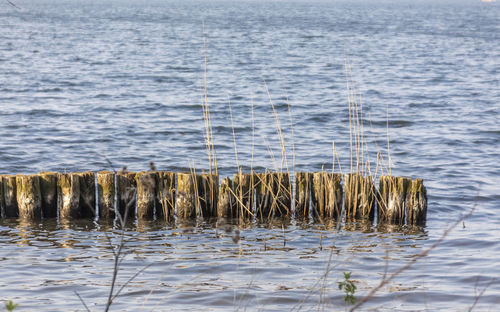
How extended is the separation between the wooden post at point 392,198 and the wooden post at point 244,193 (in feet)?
5.99

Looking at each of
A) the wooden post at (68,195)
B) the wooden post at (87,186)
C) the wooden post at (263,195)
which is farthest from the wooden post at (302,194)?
the wooden post at (68,195)

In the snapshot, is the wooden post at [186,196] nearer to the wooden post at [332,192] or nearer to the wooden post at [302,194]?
the wooden post at [302,194]

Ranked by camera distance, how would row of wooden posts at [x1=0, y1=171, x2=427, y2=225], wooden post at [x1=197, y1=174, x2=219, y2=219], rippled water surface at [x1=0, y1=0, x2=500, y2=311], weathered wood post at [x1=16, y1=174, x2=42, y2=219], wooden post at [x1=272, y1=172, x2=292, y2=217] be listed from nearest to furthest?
rippled water surface at [x1=0, y1=0, x2=500, y2=311] → weathered wood post at [x1=16, y1=174, x2=42, y2=219] → row of wooden posts at [x1=0, y1=171, x2=427, y2=225] → wooden post at [x1=197, y1=174, x2=219, y2=219] → wooden post at [x1=272, y1=172, x2=292, y2=217]

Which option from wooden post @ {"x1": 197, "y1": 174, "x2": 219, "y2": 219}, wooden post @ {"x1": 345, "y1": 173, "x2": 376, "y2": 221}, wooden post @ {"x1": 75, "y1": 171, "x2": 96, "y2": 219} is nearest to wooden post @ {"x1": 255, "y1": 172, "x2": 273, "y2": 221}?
wooden post @ {"x1": 197, "y1": 174, "x2": 219, "y2": 219}

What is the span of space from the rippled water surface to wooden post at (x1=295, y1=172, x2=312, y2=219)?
1.12ft

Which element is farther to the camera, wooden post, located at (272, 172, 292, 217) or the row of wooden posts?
wooden post, located at (272, 172, 292, 217)

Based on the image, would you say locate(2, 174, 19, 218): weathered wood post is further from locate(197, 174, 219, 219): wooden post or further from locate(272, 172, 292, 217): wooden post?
locate(272, 172, 292, 217): wooden post

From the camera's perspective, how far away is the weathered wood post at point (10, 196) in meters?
8.66

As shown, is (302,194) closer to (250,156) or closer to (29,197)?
(29,197)

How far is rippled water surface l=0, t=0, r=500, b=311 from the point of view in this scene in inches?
262

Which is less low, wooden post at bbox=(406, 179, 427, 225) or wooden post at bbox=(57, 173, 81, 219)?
wooden post at bbox=(57, 173, 81, 219)

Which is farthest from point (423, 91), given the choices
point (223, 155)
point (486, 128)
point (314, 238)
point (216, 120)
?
point (314, 238)

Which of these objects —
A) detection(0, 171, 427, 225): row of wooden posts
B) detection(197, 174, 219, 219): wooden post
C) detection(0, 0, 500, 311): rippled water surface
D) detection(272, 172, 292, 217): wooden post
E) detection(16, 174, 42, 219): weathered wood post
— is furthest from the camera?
detection(272, 172, 292, 217): wooden post

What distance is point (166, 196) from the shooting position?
8875mm
